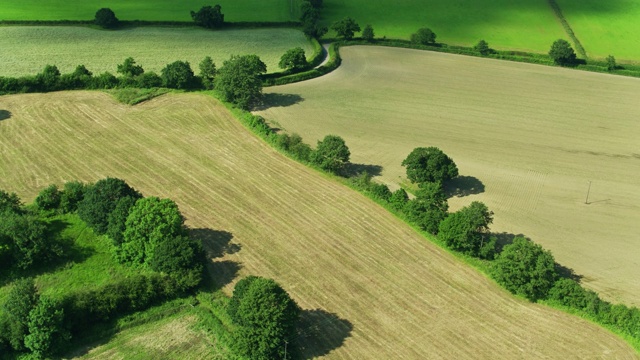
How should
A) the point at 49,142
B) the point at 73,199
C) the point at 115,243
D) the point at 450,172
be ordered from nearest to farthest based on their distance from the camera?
the point at 115,243 < the point at 73,199 < the point at 450,172 < the point at 49,142

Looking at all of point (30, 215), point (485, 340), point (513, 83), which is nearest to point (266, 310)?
point (485, 340)

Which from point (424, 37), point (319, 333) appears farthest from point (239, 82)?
point (319, 333)

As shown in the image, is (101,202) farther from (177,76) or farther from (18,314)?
(177,76)

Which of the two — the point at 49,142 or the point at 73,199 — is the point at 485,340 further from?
the point at 49,142

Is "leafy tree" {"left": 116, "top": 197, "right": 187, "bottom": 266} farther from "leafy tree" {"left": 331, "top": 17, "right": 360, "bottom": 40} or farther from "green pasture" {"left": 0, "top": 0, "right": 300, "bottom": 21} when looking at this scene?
"green pasture" {"left": 0, "top": 0, "right": 300, "bottom": 21}

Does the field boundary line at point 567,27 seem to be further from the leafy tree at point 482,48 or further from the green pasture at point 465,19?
the leafy tree at point 482,48
